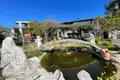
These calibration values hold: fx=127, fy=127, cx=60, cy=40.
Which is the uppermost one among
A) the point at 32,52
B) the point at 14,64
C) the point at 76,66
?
the point at 14,64

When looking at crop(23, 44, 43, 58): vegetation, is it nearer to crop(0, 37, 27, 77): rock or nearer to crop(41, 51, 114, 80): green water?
crop(41, 51, 114, 80): green water

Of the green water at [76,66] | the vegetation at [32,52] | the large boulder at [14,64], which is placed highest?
the large boulder at [14,64]

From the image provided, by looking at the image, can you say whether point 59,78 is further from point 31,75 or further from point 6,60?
point 6,60

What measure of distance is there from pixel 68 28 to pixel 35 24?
700cm

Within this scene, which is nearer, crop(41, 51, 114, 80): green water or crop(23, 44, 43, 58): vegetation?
crop(41, 51, 114, 80): green water

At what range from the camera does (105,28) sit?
14.2 m

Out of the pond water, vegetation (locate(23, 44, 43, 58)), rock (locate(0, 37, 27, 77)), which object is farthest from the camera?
vegetation (locate(23, 44, 43, 58))

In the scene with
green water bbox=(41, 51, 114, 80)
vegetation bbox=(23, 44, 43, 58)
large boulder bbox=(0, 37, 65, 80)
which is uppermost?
large boulder bbox=(0, 37, 65, 80)

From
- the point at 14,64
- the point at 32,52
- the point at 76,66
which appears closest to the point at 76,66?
the point at 76,66

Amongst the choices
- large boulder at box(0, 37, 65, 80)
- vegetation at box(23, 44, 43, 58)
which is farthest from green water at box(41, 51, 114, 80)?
large boulder at box(0, 37, 65, 80)

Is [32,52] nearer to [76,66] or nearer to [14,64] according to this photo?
[76,66]

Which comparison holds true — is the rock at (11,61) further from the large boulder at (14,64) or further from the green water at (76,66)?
the green water at (76,66)

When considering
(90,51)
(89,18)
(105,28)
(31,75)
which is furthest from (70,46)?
(89,18)

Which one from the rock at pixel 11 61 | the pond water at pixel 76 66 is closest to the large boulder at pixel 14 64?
the rock at pixel 11 61
